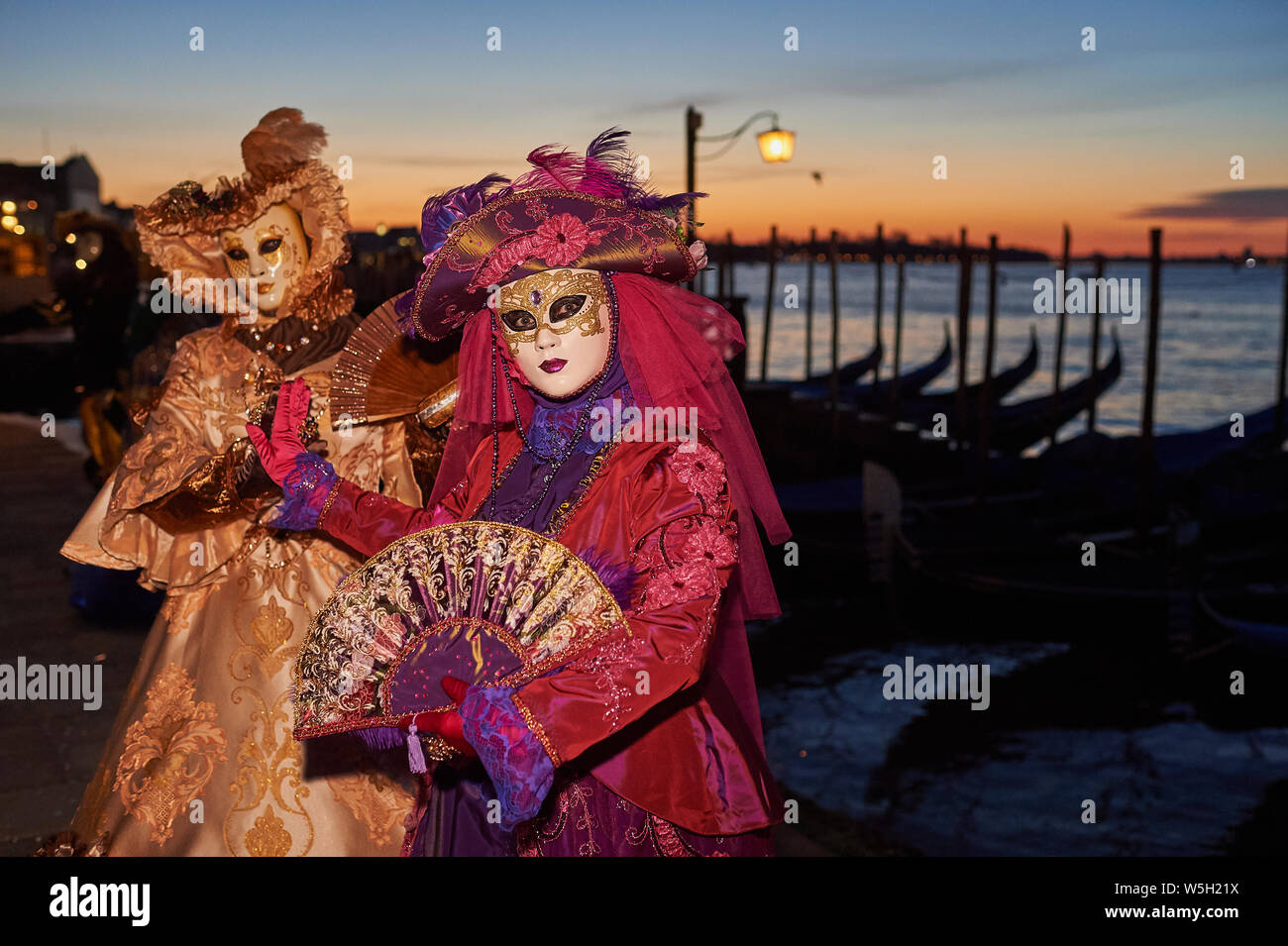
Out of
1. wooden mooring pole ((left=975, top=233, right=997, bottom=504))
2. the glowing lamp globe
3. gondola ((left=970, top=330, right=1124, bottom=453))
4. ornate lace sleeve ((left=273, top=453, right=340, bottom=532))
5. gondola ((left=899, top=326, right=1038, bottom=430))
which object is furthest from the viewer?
gondola ((left=899, top=326, right=1038, bottom=430))

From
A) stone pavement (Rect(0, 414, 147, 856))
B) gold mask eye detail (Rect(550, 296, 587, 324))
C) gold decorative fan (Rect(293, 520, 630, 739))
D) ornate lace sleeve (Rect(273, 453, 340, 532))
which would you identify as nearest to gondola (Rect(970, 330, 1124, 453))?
stone pavement (Rect(0, 414, 147, 856))

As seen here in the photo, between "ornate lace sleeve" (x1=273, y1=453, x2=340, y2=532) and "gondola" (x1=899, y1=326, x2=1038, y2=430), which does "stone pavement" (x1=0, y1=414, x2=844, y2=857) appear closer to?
"ornate lace sleeve" (x1=273, y1=453, x2=340, y2=532)

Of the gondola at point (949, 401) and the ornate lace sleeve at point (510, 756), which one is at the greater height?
the ornate lace sleeve at point (510, 756)

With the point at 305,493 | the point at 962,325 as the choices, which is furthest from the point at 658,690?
the point at 962,325

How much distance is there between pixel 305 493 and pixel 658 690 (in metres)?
0.90

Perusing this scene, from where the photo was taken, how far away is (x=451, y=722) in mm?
1680

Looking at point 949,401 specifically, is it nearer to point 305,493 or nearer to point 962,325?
point 962,325

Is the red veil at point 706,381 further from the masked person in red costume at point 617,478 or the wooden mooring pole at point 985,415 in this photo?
the wooden mooring pole at point 985,415

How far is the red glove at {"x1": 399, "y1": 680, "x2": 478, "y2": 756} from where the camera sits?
167 centimetres

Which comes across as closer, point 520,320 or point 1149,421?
point 520,320

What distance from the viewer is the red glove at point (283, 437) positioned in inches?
91.1

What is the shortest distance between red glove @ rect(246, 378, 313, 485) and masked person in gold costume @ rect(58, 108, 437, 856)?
31 cm

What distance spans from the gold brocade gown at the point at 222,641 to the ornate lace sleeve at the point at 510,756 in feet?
3.81

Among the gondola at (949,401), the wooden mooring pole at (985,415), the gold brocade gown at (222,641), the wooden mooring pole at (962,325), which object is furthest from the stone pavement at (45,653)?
the gondola at (949,401)
